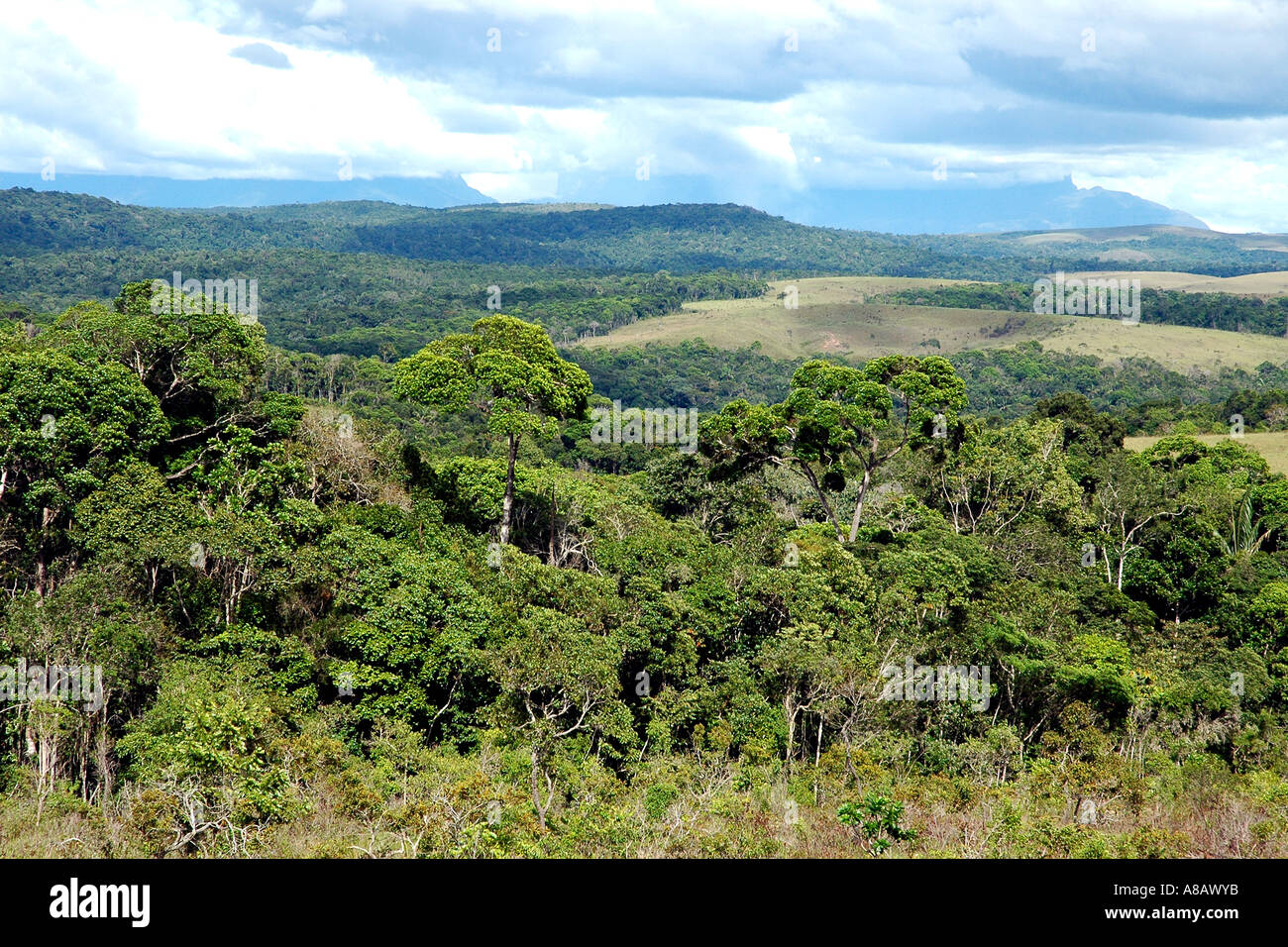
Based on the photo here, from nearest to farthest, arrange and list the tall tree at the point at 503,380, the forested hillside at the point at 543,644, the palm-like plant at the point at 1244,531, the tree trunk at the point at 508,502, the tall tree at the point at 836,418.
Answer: the forested hillside at the point at 543,644, the tall tree at the point at 503,380, the tree trunk at the point at 508,502, the tall tree at the point at 836,418, the palm-like plant at the point at 1244,531

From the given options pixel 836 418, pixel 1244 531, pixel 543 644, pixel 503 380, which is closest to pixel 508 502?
pixel 503 380

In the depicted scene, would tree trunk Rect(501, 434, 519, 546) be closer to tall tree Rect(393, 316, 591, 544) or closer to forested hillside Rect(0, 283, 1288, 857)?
tall tree Rect(393, 316, 591, 544)

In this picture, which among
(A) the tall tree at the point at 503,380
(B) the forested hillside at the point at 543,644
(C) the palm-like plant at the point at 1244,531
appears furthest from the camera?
(C) the palm-like plant at the point at 1244,531

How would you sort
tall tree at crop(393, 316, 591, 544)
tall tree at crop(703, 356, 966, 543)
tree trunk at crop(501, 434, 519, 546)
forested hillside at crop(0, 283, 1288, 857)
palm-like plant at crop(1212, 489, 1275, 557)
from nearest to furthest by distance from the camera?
forested hillside at crop(0, 283, 1288, 857) → tall tree at crop(393, 316, 591, 544) → tree trunk at crop(501, 434, 519, 546) → tall tree at crop(703, 356, 966, 543) → palm-like plant at crop(1212, 489, 1275, 557)

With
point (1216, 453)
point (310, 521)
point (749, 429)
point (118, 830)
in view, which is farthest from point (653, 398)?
point (118, 830)

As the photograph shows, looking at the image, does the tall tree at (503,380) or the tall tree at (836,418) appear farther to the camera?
the tall tree at (836,418)

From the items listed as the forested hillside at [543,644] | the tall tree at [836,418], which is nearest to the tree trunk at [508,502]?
the forested hillside at [543,644]

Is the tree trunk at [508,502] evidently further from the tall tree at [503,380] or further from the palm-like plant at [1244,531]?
the palm-like plant at [1244,531]

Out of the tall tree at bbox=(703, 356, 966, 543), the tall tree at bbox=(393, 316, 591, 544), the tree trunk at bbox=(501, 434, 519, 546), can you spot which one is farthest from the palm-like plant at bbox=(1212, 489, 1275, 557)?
the tree trunk at bbox=(501, 434, 519, 546)

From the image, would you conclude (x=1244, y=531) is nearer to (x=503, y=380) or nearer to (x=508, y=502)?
(x=508, y=502)

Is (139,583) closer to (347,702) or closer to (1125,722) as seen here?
(347,702)
